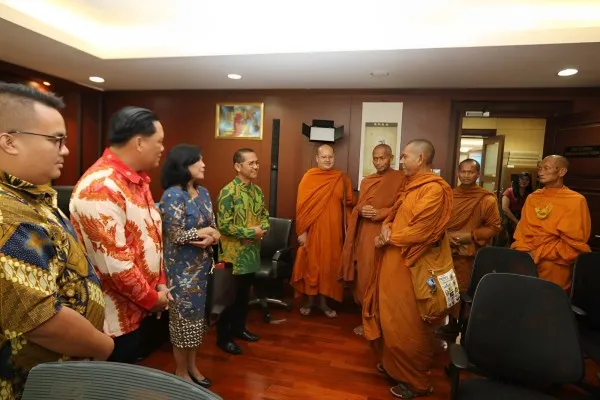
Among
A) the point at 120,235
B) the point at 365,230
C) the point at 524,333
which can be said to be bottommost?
the point at 524,333

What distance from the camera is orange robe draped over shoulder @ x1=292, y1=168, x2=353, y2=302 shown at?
3301mm

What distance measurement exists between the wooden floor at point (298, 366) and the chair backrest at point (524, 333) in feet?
2.44

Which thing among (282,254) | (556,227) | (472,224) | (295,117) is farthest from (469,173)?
(295,117)

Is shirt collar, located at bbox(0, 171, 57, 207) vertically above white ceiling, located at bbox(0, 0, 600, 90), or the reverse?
white ceiling, located at bbox(0, 0, 600, 90)

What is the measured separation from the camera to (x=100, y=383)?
2.15 ft

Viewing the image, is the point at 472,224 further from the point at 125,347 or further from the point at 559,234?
the point at 125,347

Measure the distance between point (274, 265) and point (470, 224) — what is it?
171 centimetres

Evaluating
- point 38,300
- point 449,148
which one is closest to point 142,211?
point 38,300

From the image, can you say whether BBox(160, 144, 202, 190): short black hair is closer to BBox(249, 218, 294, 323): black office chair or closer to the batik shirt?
the batik shirt

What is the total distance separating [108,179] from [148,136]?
215mm

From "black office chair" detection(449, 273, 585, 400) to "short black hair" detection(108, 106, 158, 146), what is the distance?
1.48 m

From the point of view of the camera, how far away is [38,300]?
69cm

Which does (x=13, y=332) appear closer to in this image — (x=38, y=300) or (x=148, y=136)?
(x=38, y=300)

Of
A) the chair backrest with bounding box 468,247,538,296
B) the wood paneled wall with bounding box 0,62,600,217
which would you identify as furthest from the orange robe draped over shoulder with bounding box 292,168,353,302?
the chair backrest with bounding box 468,247,538,296
